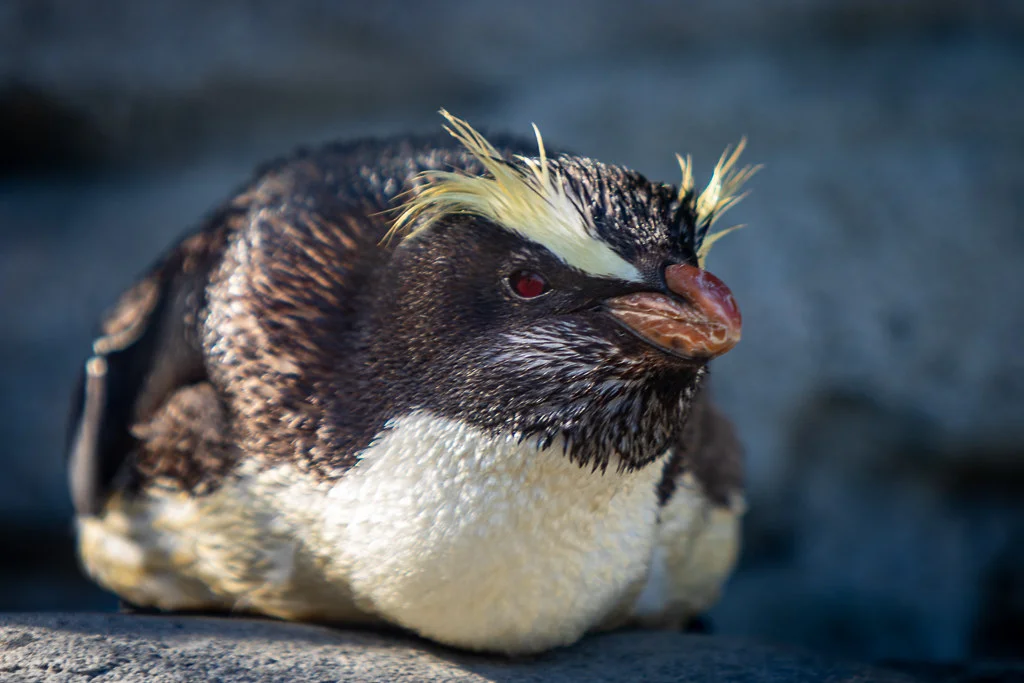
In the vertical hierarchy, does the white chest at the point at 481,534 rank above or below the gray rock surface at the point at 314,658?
above

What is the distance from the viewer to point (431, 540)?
6.97 ft

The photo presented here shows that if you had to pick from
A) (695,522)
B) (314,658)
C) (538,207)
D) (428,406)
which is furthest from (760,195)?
(314,658)

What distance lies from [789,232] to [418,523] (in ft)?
8.60

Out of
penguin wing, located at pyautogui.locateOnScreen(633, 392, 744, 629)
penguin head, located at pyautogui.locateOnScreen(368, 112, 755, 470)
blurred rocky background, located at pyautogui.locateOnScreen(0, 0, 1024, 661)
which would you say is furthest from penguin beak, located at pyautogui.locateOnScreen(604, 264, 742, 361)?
blurred rocky background, located at pyautogui.locateOnScreen(0, 0, 1024, 661)

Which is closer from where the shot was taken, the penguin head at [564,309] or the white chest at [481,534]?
the penguin head at [564,309]

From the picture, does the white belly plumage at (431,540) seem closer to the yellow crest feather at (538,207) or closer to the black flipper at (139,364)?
the black flipper at (139,364)

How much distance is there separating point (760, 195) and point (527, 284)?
2536 millimetres

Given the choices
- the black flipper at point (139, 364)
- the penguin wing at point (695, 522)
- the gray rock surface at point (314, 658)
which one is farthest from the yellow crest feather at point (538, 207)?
the gray rock surface at point (314, 658)

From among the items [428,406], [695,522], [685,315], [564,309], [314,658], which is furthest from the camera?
[695,522]

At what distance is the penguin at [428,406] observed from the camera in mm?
1988

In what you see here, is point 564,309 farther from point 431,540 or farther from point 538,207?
point 431,540

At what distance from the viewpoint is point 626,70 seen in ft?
15.2

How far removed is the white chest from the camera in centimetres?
207

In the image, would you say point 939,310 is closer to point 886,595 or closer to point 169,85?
point 886,595
